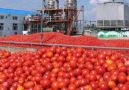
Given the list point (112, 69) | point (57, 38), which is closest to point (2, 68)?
point (112, 69)

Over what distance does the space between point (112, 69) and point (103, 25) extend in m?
30.4

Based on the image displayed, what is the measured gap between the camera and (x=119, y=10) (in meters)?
35.0

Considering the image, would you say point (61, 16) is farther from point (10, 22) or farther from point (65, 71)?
point (65, 71)

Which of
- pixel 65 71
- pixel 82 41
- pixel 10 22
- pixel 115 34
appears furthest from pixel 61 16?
pixel 65 71

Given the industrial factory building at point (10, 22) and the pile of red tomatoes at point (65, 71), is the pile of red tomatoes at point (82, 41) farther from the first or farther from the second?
the industrial factory building at point (10, 22)

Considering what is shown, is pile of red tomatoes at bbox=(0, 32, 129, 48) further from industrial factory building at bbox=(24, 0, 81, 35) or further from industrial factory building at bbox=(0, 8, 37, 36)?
industrial factory building at bbox=(0, 8, 37, 36)

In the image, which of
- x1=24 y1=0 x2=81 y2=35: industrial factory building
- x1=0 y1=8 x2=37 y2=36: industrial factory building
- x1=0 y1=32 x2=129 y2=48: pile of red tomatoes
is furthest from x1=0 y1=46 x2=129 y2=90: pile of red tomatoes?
x1=0 y1=8 x2=37 y2=36: industrial factory building

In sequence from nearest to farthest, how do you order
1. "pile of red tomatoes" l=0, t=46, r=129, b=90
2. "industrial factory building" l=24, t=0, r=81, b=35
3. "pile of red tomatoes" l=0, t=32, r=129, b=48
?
"pile of red tomatoes" l=0, t=46, r=129, b=90
"pile of red tomatoes" l=0, t=32, r=129, b=48
"industrial factory building" l=24, t=0, r=81, b=35

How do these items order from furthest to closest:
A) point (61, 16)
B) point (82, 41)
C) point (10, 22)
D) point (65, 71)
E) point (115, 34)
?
point (10, 22), point (61, 16), point (115, 34), point (82, 41), point (65, 71)

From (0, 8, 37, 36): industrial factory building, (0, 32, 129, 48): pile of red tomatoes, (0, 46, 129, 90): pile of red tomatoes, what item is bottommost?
(0, 46, 129, 90): pile of red tomatoes

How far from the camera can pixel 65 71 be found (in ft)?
18.0

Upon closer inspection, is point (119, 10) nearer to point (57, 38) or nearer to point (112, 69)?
point (57, 38)

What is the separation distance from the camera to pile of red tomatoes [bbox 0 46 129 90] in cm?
479

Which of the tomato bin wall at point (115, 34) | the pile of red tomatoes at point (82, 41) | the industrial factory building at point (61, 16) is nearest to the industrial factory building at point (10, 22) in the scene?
the industrial factory building at point (61, 16)
